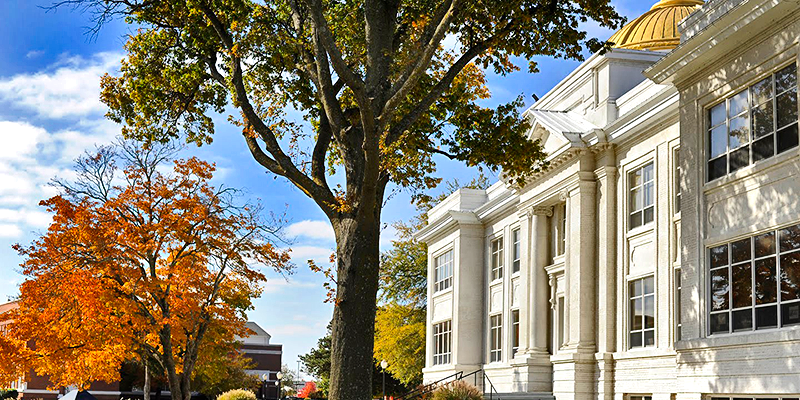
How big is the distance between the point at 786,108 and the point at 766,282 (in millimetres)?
3070

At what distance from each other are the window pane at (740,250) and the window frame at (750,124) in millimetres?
1377

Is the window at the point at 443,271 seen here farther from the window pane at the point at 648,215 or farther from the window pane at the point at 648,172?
the window pane at the point at 648,172

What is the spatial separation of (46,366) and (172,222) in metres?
5.72

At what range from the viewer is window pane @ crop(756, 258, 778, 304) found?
15742 mm

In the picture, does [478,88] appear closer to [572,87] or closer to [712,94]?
[712,94]

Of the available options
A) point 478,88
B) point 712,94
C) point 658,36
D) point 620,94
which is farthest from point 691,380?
point 658,36

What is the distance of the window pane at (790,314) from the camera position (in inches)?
596

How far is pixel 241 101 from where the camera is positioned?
14258 millimetres

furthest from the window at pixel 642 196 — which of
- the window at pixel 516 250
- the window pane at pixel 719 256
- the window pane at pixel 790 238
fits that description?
the window at pixel 516 250

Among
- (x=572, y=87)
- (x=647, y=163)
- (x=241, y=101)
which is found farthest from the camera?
(x=572, y=87)

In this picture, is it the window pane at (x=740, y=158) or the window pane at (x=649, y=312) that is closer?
the window pane at (x=740, y=158)

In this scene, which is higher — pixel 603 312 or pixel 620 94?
pixel 620 94

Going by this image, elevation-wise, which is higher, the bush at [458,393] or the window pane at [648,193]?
the window pane at [648,193]

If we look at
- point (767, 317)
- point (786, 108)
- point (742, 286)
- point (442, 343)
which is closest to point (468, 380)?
point (442, 343)
